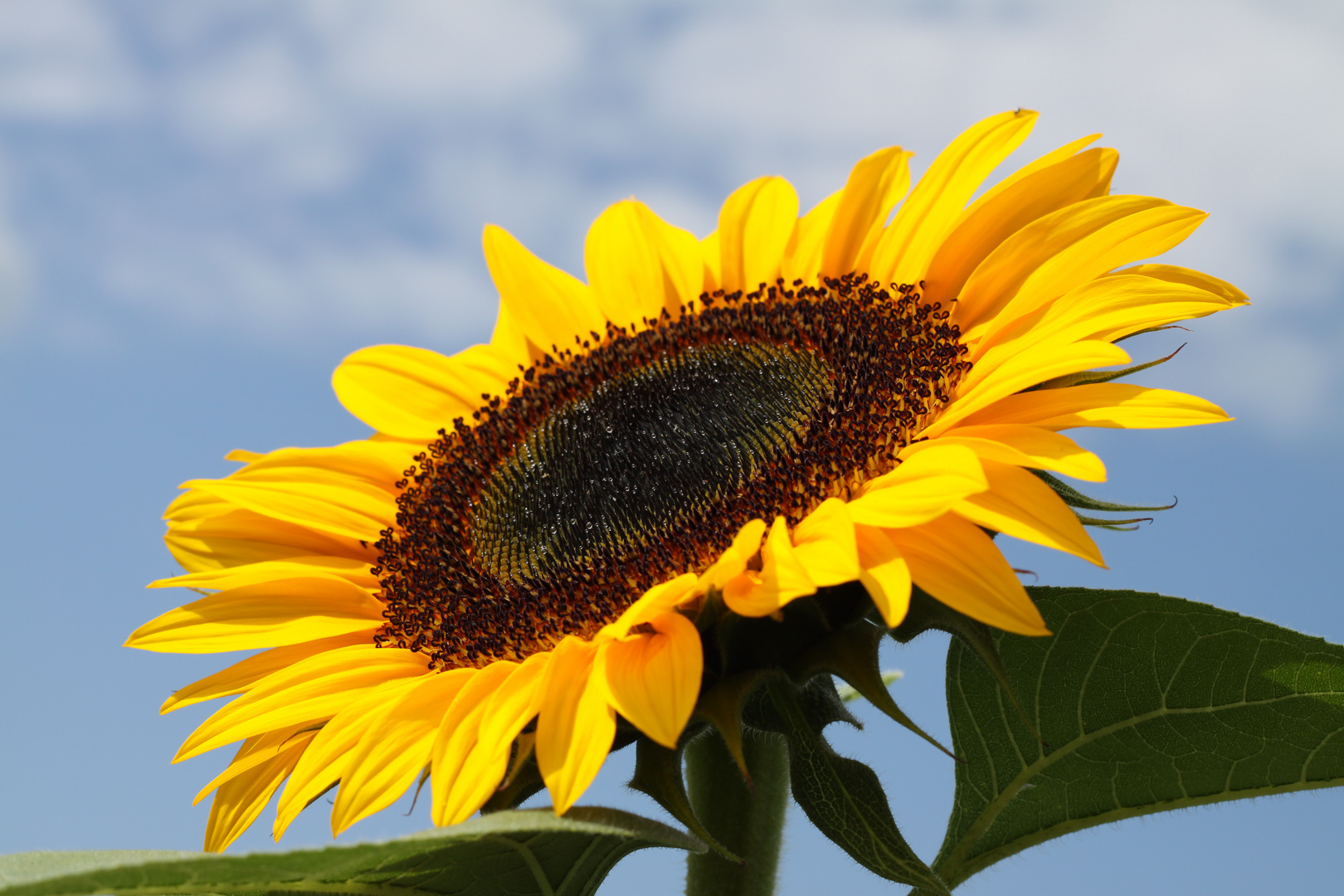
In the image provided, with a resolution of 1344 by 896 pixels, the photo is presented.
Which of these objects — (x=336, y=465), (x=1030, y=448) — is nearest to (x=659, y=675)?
(x=1030, y=448)

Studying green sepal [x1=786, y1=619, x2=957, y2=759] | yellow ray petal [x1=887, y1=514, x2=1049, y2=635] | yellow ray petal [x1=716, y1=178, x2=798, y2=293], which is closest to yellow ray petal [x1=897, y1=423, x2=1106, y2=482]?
yellow ray petal [x1=887, y1=514, x2=1049, y2=635]

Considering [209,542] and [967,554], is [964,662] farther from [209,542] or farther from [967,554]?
[209,542]

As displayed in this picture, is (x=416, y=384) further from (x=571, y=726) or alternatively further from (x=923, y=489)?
(x=923, y=489)

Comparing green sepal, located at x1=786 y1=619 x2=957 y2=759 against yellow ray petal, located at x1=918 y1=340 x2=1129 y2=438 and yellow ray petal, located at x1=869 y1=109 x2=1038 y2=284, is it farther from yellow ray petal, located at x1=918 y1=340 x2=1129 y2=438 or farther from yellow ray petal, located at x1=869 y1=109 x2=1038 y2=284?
yellow ray petal, located at x1=869 y1=109 x2=1038 y2=284

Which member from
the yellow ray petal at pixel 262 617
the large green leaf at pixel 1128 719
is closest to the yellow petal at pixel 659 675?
the large green leaf at pixel 1128 719

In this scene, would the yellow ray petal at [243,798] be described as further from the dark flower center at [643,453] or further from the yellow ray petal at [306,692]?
the dark flower center at [643,453]

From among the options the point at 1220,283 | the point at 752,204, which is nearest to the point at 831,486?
the point at 1220,283
